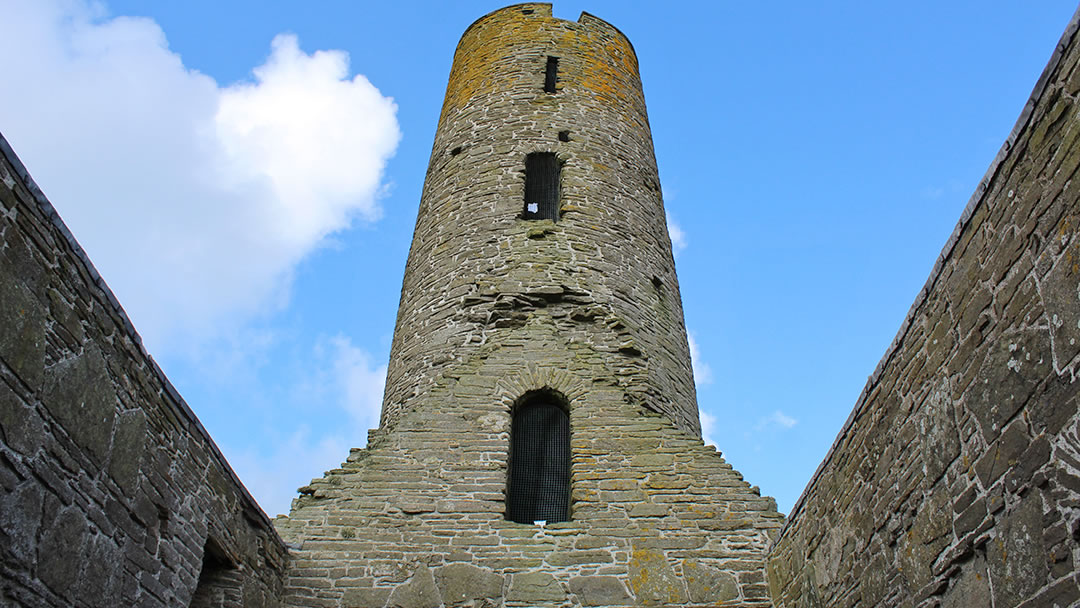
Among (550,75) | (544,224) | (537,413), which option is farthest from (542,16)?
(537,413)

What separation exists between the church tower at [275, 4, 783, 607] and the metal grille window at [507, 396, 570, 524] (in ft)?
0.06

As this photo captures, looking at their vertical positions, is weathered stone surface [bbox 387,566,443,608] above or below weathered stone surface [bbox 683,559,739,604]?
below

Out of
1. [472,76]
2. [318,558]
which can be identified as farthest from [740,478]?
[472,76]

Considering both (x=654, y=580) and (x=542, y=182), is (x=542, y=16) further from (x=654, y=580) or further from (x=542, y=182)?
(x=654, y=580)

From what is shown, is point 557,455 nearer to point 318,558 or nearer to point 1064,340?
point 318,558

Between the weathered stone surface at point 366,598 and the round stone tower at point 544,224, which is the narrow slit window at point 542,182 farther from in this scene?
the weathered stone surface at point 366,598

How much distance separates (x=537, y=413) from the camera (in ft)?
27.1

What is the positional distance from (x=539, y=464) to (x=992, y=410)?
478 cm

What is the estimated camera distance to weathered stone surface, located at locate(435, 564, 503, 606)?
6531mm

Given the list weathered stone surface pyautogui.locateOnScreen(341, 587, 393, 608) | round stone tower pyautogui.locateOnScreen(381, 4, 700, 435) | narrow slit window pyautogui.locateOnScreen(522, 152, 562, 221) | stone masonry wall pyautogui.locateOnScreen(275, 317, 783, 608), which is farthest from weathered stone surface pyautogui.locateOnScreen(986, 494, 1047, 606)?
narrow slit window pyautogui.locateOnScreen(522, 152, 562, 221)

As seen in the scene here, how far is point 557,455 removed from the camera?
7938 millimetres

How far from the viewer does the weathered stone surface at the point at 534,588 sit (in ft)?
21.4

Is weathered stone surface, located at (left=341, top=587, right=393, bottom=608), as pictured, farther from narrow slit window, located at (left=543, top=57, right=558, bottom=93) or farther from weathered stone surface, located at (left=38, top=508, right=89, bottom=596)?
narrow slit window, located at (left=543, top=57, right=558, bottom=93)

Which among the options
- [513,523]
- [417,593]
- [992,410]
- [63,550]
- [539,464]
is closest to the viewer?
[992,410]
